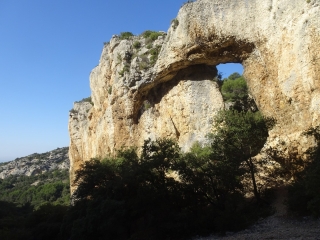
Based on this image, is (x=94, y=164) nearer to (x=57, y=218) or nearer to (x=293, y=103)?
(x=57, y=218)

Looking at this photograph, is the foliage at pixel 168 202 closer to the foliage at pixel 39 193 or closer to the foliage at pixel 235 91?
the foliage at pixel 235 91

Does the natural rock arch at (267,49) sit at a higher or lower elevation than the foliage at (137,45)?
lower

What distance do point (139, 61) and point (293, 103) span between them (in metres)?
13.1

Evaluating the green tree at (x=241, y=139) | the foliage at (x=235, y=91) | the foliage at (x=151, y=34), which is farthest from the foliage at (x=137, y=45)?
the green tree at (x=241, y=139)

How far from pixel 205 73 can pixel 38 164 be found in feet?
312

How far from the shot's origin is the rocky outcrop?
98.8 metres

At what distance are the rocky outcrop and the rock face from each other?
75.4m

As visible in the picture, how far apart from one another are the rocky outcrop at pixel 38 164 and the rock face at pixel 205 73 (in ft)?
247

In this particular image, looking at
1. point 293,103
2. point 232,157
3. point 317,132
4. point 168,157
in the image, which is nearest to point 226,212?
point 232,157

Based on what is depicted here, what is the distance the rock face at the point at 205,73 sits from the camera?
1482 cm

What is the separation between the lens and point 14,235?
17.9 metres

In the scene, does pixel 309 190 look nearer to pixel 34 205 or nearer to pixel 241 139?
pixel 241 139

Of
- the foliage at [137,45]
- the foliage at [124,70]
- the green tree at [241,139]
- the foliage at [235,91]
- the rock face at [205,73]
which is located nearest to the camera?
the green tree at [241,139]

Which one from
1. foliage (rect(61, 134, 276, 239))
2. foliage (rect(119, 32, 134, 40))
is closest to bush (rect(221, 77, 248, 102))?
foliage (rect(119, 32, 134, 40))
